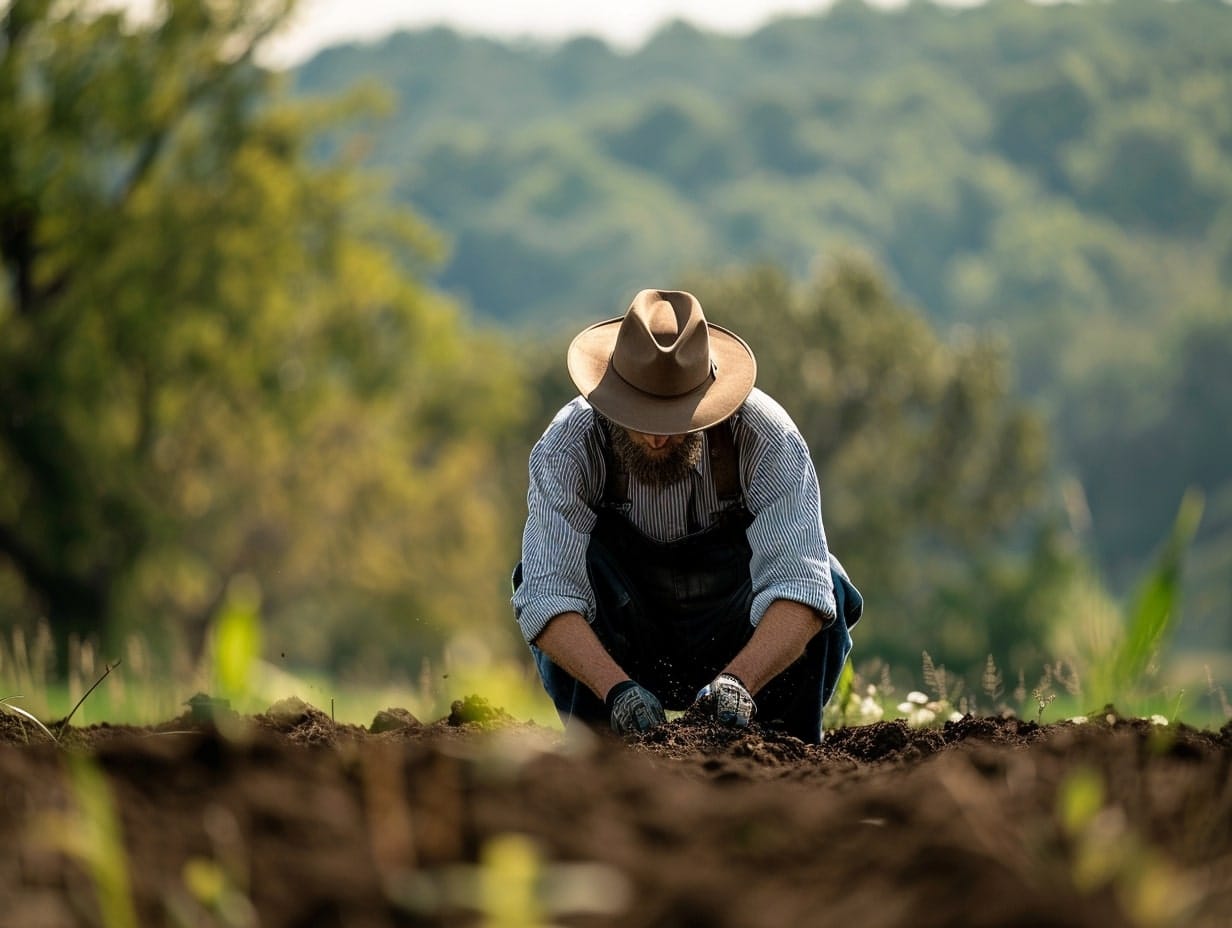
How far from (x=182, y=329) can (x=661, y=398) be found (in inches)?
781

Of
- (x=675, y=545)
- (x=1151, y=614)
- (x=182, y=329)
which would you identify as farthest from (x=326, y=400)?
(x=1151, y=614)

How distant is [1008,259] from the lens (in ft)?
440

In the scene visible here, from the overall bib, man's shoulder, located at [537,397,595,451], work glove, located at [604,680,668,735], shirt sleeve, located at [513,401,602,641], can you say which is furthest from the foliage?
man's shoulder, located at [537,397,595,451]

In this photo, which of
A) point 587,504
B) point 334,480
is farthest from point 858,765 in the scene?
point 334,480

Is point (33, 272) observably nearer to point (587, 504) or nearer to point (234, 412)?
point (234, 412)

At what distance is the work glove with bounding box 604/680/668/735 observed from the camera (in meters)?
4.09

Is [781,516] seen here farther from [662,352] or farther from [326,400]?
[326,400]

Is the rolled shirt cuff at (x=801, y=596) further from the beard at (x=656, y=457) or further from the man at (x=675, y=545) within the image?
the beard at (x=656, y=457)

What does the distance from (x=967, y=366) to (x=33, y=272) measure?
84.5 feet

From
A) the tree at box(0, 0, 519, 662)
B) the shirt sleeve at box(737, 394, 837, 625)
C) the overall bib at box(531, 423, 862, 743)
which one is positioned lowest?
the tree at box(0, 0, 519, 662)

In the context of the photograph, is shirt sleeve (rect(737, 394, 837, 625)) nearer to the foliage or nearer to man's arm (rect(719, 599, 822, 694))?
man's arm (rect(719, 599, 822, 694))

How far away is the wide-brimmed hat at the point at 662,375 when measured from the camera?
14.4 ft

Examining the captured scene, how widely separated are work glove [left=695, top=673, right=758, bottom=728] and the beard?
0.77 m

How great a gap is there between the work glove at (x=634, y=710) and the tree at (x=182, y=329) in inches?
738
